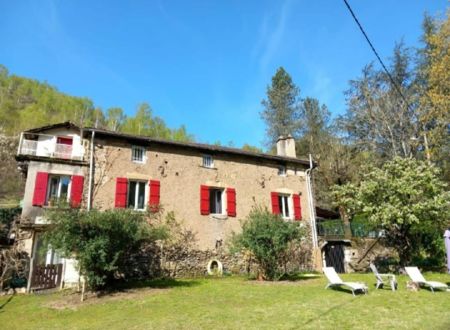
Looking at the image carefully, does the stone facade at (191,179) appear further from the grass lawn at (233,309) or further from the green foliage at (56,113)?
the green foliage at (56,113)

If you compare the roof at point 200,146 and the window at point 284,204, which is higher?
the roof at point 200,146

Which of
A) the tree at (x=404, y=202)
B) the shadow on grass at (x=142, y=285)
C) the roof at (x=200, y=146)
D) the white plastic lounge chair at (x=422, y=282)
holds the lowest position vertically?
the shadow on grass at (x=142, y=285)

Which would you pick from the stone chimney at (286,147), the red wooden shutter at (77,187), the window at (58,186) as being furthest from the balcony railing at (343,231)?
the window at (58,186)

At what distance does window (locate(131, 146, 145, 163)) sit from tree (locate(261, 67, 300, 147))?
20.1 metres

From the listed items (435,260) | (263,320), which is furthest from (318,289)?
(435,260)

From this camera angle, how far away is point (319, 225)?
19.7 m

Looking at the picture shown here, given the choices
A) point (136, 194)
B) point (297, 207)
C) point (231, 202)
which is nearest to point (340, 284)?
point (231, 202)

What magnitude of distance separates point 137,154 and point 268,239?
763cm

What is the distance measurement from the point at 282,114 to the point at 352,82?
10.6m

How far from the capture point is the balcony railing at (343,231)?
739 inches

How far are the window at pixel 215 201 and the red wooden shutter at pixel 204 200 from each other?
461mm

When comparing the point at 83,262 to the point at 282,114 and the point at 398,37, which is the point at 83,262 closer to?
the point at 398,37

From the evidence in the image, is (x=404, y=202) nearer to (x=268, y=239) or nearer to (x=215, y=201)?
(x=268, y=239)

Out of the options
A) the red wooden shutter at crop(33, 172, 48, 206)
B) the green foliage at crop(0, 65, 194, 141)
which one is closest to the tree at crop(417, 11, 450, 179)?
the red wooden shutter at crop(33, 172, 48, 206)
